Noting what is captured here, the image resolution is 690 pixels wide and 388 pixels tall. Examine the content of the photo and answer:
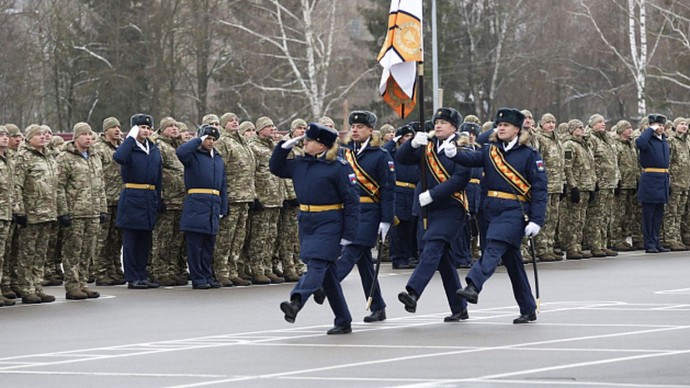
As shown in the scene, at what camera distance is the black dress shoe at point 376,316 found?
1535 cm

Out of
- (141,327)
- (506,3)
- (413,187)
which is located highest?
(506,3)

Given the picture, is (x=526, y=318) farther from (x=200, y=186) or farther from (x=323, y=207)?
(x=200, y=186)

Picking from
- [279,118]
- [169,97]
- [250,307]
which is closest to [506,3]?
[279,118]

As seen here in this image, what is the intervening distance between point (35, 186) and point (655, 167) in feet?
35.2

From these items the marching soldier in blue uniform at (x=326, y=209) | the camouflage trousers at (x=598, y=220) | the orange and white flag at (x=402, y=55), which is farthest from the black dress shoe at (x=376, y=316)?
the camouflage trousers at (x=598, y=220)

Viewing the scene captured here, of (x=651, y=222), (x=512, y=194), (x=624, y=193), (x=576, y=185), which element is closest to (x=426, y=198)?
(x=512, y=194)

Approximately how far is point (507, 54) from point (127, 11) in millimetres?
17423

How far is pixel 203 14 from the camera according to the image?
55.6 meters

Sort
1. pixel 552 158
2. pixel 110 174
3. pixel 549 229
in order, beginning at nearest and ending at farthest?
pixel 110 174
pixel 552 158
pixel 549 229

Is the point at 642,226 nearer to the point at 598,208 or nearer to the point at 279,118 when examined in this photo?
the point at 598,208

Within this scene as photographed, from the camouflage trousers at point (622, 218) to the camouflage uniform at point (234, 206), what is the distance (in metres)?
7.69

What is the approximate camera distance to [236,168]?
20047mm

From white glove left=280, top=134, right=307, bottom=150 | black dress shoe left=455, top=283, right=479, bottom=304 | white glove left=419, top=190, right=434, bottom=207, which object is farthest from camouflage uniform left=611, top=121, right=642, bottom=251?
white glove left=280, top=134, right=307, bottom=150

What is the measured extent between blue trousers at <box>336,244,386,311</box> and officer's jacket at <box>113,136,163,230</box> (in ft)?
15.3
